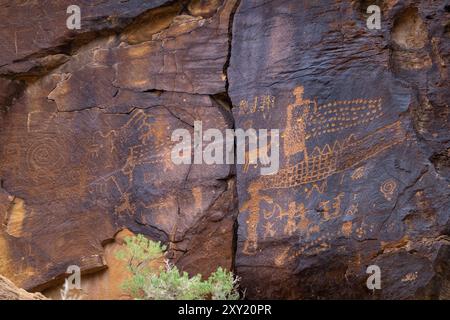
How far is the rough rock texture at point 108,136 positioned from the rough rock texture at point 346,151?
308mm

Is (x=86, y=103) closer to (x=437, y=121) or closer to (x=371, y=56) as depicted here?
(x=371, y=56)

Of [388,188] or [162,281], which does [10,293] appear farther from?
[388,188]

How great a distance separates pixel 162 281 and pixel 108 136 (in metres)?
1.63

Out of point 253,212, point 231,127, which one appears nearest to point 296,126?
point 231,127

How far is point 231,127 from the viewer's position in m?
5.86

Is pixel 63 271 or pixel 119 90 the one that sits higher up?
pixel 119 90

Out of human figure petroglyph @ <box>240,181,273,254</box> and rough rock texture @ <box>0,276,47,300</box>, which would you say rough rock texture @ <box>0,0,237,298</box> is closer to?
human figure petroglyph @ <box>240,181,273,254</box>

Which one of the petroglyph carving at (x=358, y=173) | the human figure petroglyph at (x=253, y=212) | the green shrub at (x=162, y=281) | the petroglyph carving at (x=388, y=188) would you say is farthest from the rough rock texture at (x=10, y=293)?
the petroglyph carving at (x=388, y=188)

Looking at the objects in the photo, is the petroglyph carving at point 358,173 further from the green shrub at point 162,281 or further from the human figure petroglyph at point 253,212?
the green shrub at point 162,281

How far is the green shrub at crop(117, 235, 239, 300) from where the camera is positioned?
16.2ft

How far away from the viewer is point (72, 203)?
6.11m

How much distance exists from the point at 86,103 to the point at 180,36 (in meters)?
0.96

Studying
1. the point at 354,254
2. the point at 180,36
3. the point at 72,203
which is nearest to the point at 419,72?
the point at 354,254

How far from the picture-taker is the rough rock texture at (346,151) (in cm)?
534
